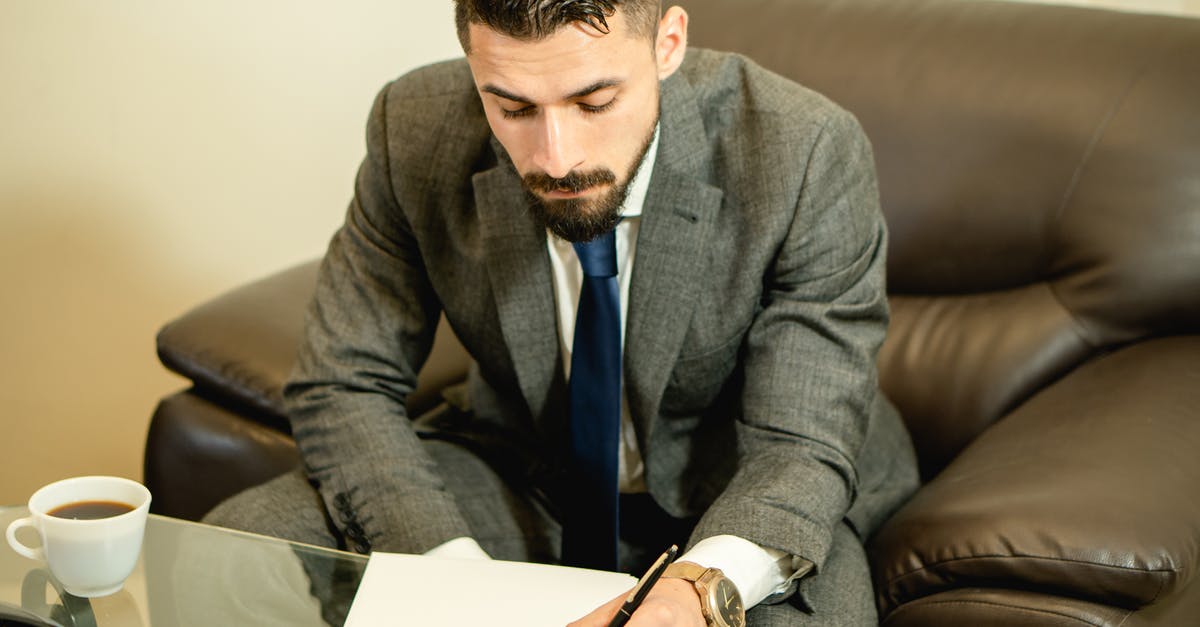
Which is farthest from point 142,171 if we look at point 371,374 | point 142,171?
point 371,374

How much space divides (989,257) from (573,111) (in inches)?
30.7

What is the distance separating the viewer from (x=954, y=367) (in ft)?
5.48

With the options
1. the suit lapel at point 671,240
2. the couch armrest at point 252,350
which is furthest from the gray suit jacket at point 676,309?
the couch armrest at point 252,350

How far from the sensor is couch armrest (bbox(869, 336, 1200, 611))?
1165mm

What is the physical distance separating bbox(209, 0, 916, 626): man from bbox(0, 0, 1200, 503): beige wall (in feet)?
2.95

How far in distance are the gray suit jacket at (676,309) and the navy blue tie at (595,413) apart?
0.11 ft

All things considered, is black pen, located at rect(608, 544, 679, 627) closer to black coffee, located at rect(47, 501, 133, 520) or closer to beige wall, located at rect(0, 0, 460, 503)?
black coffee, located at rect(47, 501, 133, 520)

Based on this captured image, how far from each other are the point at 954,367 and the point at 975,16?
532mm

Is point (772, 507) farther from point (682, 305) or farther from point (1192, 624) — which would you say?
point (1192, 624)

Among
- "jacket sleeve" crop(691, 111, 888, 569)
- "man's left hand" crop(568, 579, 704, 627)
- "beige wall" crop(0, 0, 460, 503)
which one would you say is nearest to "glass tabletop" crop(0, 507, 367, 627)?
"man's left hand" crop(568, 579, 704, 627)

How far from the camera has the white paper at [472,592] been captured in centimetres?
105

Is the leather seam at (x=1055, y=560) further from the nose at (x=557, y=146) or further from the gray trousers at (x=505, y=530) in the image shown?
the nose at (x=557, y=146)

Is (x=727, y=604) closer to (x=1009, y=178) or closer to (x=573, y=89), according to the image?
(x=573, y=89)

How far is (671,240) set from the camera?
1.35 meters
